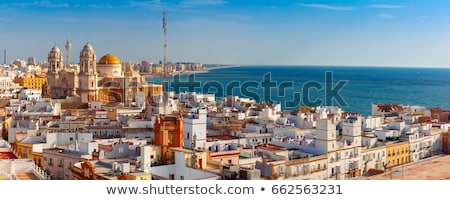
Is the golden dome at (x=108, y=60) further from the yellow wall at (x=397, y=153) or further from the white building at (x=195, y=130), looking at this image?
the yellow wall at (x=397, y=153)

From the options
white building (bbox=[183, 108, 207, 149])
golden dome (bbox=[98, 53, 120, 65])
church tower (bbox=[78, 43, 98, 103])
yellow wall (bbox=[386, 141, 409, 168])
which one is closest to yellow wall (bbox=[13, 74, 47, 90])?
golden dome (bbox=[98, 53, 120, 65])

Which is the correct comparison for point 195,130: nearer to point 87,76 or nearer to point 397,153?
point 397,153

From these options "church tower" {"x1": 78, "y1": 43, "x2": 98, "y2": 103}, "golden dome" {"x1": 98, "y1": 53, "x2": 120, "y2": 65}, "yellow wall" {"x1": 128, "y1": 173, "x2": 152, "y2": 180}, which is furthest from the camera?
"golden dome" {"x1": 98, "y1": 53, "x2": 120, "y2": 65}

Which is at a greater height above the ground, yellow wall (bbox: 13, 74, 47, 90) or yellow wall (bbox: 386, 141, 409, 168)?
yellow wall (bbox: 13, 74, 47, 90)

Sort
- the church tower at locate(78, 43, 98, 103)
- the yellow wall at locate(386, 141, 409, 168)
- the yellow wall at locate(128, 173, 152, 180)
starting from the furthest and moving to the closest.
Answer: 1. the church tower at locate(78, 43, 98, 103)
2. the yellow wall at locate(386, 141, 409, 168)
3. the yellow wall at locate(128, 173, 152, 180)

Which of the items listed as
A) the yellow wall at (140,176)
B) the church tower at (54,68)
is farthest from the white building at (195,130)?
the church tower at (54,68)

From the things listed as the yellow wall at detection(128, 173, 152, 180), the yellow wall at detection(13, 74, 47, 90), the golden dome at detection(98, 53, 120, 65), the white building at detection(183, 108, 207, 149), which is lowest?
the yellow wall at detection(128, 173, 152, 180)

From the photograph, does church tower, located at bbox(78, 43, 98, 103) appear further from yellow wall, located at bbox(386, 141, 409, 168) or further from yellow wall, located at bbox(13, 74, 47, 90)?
yellow wall, located at bbox(386, 141, 409, 168)
